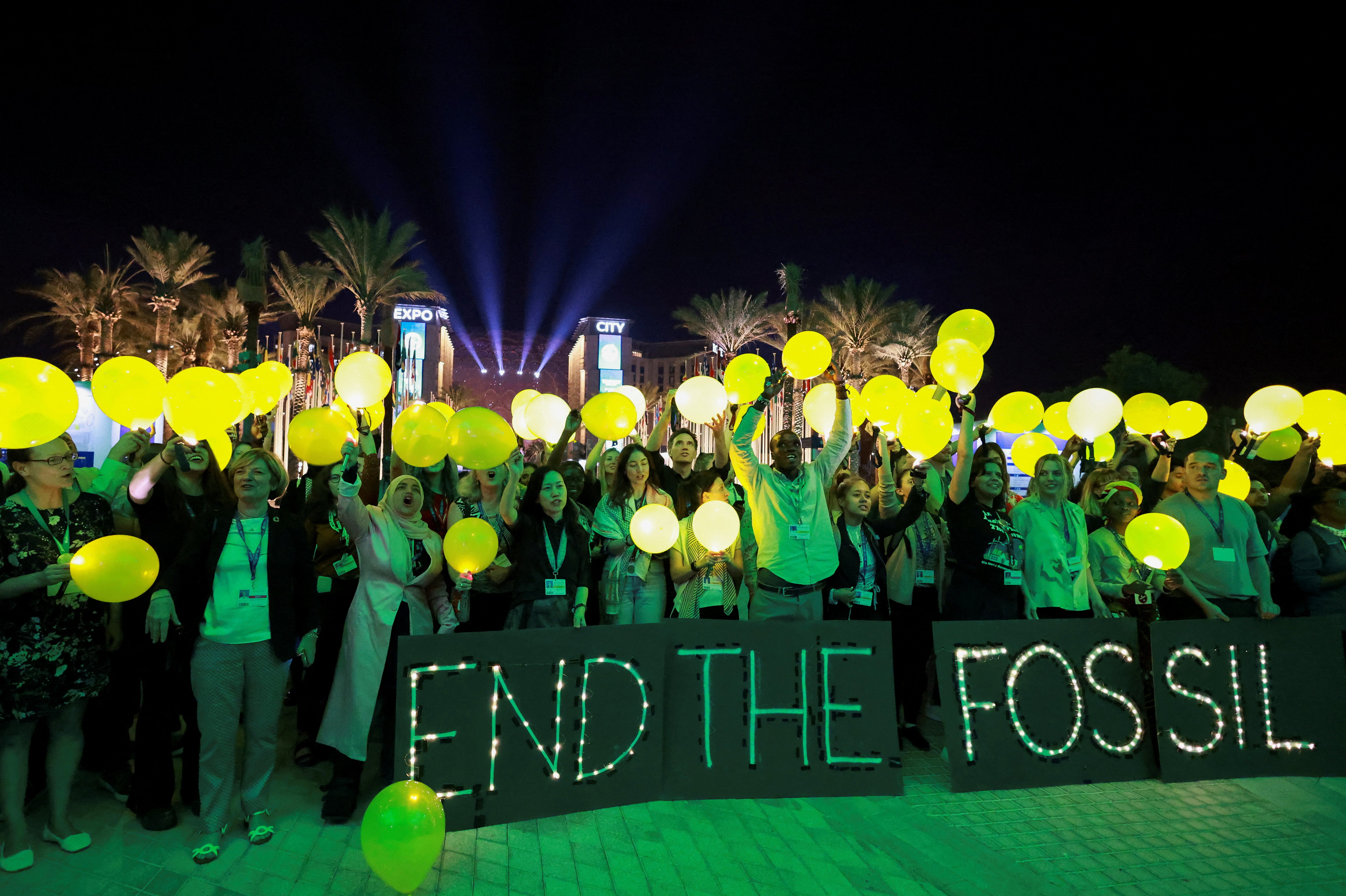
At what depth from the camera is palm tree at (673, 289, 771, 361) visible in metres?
33.5

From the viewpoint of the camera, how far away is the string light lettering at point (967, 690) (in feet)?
14.6

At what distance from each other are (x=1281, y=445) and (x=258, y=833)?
8.25m

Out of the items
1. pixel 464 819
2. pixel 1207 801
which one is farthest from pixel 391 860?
pixel 1207 801

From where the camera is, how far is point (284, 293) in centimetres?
2730

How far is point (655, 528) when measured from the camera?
464 cm

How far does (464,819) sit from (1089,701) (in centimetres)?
367

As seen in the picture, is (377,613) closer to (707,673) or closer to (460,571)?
(460,571)

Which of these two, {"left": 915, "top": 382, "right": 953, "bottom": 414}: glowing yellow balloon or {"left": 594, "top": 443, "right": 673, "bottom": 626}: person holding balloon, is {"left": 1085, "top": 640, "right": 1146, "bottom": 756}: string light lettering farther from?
{"left": 594, "top": 443, "right": 673, "bottom": 626}: person holding balloon

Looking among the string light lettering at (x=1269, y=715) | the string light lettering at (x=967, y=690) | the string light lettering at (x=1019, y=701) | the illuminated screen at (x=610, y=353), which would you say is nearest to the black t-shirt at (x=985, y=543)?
the string light lettering at (x=1019, y=701)

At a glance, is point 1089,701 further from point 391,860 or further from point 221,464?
point 221,464

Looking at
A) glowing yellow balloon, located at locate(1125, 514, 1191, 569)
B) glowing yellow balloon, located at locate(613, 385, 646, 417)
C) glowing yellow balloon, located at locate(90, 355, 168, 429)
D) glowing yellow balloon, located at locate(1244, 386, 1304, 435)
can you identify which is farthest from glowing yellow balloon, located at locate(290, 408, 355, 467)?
glowing yellow balloon, located at locate(1244, 386, 1304, 435)

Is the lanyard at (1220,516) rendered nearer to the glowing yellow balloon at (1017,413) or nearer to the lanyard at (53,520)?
the glowing yellow balloon at (1017,413)

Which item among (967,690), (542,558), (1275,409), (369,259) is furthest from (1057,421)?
(369,259)

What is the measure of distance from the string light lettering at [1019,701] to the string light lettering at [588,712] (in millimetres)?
2162
